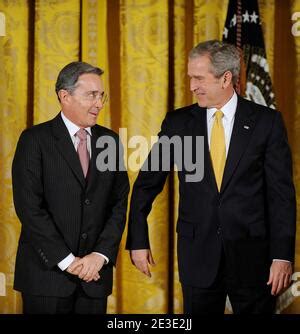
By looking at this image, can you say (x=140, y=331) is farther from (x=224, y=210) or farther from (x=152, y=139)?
(x=152, y=139)

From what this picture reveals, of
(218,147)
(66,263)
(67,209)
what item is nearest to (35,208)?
(67,209)

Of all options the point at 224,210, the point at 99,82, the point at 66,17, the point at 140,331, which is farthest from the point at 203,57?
the point at 140,331

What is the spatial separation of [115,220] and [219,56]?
2.30 ft

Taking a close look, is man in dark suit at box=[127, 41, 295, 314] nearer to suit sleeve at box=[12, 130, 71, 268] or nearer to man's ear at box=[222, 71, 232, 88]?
man's ear at box=[222, 71, 232, 88]

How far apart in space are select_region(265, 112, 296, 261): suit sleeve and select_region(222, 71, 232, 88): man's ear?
212 mm

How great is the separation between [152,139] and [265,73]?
0.58 m

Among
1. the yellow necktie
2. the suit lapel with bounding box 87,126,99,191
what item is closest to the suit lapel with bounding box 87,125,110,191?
the suit lapel with bounding box 87,126,99,191

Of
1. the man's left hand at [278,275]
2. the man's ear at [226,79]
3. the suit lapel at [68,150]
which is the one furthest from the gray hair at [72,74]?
the man's left hand at [278,275]

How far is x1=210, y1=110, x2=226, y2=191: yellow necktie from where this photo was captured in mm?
2252

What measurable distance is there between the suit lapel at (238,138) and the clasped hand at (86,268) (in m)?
0.51

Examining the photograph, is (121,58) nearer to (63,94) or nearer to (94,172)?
(63,94)

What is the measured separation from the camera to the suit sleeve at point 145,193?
2.35 m

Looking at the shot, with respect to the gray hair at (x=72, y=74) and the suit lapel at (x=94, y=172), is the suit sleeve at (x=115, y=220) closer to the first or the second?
the suit lapel at (x=94, y=172)

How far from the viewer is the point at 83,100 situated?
2238 millimetres
